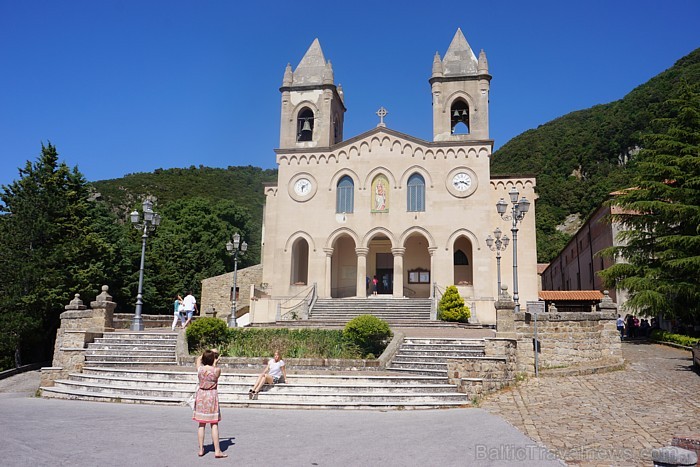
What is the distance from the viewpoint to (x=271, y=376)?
41.9 feet

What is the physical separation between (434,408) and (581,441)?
13.3 ft

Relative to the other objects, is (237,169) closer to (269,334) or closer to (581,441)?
(269,334)

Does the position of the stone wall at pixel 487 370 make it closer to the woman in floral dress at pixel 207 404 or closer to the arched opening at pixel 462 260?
the woman in floral dress at pixel 207 404

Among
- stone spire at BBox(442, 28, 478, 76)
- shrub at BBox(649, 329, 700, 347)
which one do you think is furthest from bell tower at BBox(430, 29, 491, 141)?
shrub at BBox(649, 329, 700, 347)

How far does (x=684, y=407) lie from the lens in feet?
35.9

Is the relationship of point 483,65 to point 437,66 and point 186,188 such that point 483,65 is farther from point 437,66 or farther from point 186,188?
point 186,188

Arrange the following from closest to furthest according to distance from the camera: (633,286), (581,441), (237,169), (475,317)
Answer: (581,441), (633,286), (475,317), (237,169)

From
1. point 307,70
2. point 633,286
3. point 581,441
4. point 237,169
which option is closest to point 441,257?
point 633,286

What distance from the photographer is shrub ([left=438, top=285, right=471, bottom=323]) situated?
2695cm

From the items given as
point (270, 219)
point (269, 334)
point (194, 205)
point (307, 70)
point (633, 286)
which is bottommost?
point (269, 334)

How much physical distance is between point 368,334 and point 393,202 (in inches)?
649

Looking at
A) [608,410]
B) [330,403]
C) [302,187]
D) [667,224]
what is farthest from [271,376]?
[302,187]

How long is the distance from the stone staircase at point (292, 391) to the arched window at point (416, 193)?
19.7 m

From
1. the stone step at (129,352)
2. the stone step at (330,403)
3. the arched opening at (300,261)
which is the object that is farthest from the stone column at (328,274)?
the stone step at (330,403)
